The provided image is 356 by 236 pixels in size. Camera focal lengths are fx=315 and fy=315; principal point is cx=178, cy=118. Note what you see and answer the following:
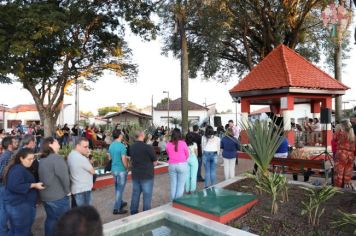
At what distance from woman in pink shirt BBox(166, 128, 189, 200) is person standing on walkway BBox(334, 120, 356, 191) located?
343 cm

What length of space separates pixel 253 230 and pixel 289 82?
9347 millimetres

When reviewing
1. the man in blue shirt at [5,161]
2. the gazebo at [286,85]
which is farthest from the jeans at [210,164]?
the gazebo at [286,85]

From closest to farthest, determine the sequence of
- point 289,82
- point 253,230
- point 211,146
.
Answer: point 253,230 < point 211,146 < point 289,82

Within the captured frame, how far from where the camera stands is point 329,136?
13922 mm

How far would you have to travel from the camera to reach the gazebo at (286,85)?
13.0 meters

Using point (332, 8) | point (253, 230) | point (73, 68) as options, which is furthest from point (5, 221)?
point (73, 68)

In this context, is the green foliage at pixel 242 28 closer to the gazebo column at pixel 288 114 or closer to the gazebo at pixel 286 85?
the gazebo at pixel 286 85

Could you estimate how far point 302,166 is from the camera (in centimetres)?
770

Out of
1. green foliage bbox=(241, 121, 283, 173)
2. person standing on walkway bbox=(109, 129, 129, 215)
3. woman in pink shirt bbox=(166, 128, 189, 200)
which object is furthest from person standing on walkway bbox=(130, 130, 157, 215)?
green foliage bbox=(241, 121, 283, 173)

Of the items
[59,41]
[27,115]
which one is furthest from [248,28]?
[27,115]

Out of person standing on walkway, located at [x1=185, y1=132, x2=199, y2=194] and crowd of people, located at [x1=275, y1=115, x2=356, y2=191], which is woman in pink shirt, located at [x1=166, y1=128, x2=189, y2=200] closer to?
person standing on walkway, located at [x1=185, y1=132, x2=199, y2=194]

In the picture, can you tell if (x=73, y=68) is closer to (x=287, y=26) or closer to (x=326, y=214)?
(x=287, y=26)

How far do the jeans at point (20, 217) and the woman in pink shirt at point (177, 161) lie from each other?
268cm

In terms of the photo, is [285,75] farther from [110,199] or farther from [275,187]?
[110,199]
